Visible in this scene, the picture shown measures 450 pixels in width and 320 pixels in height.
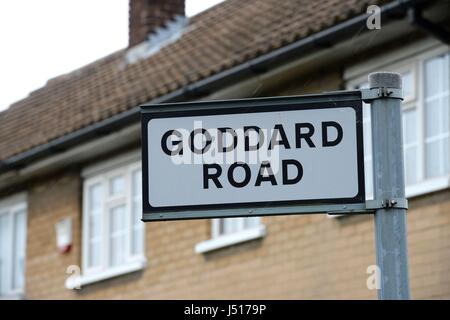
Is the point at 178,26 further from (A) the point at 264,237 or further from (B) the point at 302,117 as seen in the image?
(B) the point at 302,117

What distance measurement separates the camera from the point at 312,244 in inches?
595

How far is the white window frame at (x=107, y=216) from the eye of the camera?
18203 mm

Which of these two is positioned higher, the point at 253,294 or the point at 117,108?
the point at 117,108

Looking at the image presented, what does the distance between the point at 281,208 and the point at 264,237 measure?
1141 centimetres

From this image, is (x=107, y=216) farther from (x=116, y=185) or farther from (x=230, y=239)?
(x=230, y=239)

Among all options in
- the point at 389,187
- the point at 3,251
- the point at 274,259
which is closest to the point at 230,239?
the point at 274,259

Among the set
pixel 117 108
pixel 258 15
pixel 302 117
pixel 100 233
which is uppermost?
pixel 258 15

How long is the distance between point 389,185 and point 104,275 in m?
14.4

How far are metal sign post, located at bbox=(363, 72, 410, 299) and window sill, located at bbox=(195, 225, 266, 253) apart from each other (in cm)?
1148

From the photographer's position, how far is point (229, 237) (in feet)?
53.3

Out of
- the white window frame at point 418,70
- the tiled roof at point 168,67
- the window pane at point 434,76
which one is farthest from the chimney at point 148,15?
the window pane at point 434,76

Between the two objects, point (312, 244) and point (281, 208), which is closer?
point (281, 208)

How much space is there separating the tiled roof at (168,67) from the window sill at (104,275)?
177 centimetres

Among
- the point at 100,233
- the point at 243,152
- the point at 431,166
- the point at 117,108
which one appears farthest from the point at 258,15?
the point at 243,152
